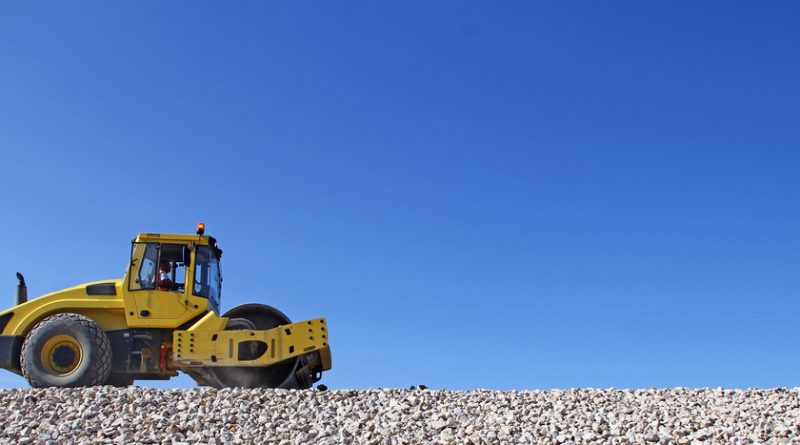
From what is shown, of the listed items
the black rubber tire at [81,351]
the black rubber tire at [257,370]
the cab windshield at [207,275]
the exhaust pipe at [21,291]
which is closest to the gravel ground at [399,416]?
the black rubber tire at [81,351]

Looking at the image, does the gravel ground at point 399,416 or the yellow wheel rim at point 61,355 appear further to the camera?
the yellow wheel rim at point 61,355

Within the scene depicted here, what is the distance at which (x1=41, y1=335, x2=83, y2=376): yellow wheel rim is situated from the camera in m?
13.0

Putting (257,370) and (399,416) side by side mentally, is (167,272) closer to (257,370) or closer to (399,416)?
(257,370)

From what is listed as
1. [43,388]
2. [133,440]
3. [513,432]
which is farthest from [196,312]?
[513,432]

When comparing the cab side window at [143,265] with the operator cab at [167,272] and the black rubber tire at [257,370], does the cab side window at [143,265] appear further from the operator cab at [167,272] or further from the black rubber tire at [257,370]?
the black rubber tire at [257,370]

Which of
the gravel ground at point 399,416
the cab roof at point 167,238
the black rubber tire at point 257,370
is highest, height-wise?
the cab roof at point 167,238

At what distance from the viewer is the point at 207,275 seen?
13.7 m

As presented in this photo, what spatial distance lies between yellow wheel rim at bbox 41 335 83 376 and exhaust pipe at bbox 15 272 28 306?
59.4 inches

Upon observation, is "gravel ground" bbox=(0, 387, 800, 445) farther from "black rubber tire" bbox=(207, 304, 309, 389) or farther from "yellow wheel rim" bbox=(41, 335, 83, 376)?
"black rubber tire" bbox=(207, 304, 309, 389)

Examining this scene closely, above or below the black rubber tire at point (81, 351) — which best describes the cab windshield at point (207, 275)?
above

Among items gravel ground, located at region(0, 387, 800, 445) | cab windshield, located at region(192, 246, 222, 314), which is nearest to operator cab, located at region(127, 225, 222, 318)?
cab windshield, located at region(192, 246, 222, 314)

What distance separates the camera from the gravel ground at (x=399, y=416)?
31.7 ft

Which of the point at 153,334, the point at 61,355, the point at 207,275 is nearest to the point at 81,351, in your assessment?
the point at 61,355

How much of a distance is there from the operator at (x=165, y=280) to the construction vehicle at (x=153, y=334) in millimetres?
17
